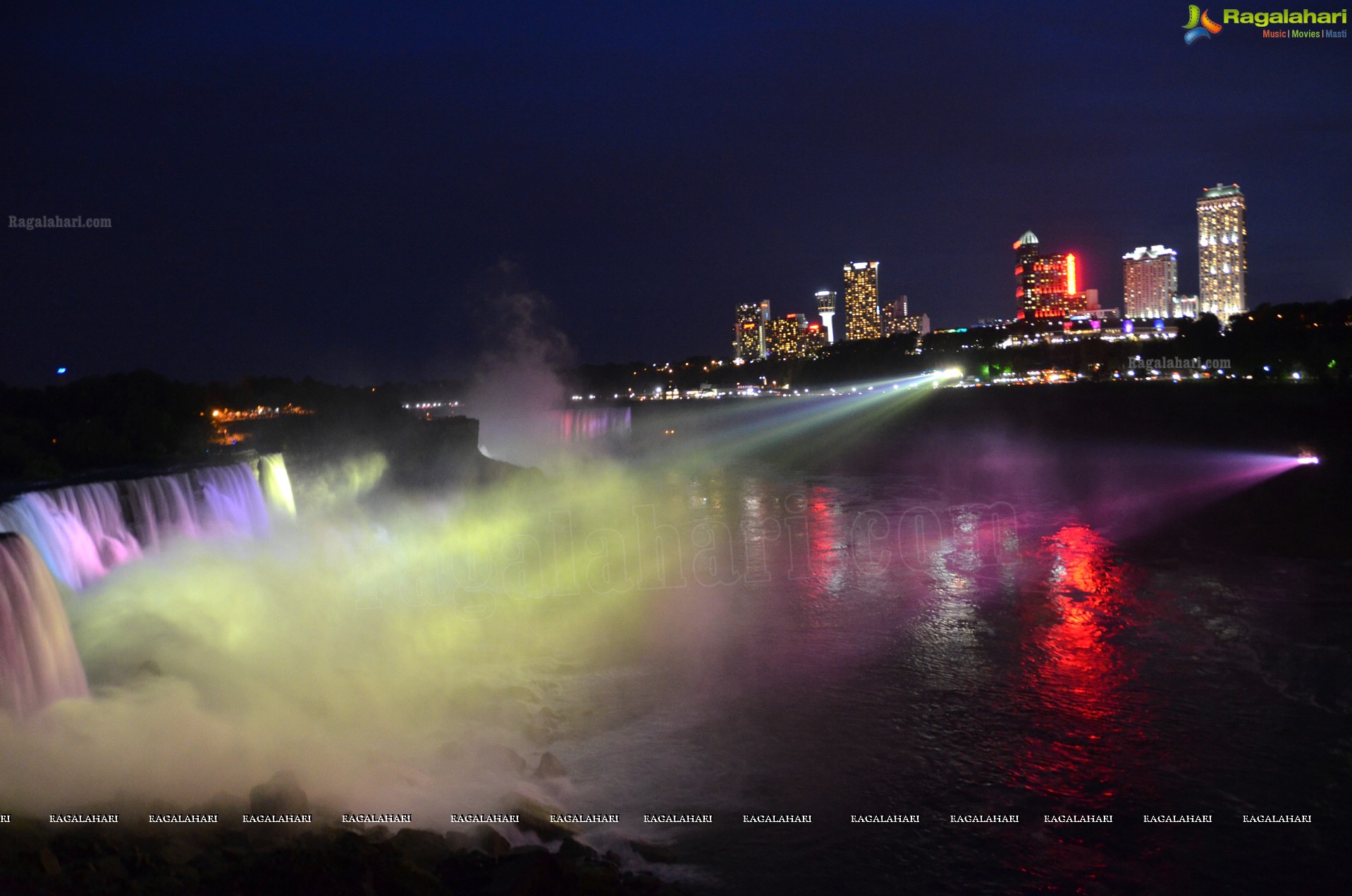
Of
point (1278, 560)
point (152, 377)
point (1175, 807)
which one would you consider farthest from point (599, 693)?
point (152, 377)

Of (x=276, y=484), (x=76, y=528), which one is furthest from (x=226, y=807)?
(x=276, y=484)

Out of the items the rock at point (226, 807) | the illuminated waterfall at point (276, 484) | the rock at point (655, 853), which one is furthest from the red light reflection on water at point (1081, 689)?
the illuminated waterfall at point (276, 484)

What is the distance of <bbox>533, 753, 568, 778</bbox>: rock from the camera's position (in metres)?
9.78

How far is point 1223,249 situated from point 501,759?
194 meters

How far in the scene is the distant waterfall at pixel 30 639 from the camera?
9.15 meters

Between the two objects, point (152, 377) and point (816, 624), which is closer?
point (816, 624)

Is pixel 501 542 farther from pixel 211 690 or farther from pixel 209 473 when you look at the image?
pixel 211 690

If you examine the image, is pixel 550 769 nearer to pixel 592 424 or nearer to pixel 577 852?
pixel 577 852

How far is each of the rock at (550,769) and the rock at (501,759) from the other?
0.67ft

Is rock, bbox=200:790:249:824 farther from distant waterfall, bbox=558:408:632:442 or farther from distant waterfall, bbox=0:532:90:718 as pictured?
distant waterfall, bbox=558:408:632:442

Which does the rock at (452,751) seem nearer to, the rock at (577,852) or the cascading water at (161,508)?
the rock at (577,852)

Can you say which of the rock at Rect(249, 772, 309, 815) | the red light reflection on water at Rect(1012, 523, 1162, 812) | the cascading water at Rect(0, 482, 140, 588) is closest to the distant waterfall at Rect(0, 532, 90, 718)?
the cascading water at Rect(0, 482, 140, 588)

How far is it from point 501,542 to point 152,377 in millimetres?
18996

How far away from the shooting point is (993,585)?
62.9 ft
